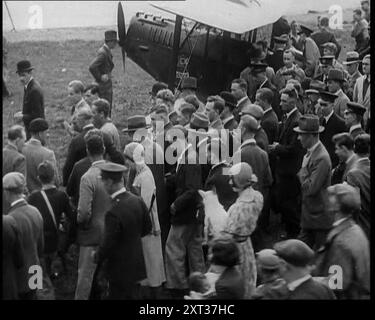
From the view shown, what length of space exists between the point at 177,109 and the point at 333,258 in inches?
145

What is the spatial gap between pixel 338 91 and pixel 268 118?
1055 millimetres

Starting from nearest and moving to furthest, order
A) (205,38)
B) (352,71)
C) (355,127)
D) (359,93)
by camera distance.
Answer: (355,127) → (359,93) → (352,71) → (205,38)

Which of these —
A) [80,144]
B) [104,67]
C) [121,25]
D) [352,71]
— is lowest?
[80,144]

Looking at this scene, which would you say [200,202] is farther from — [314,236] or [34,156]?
A: [34,156]

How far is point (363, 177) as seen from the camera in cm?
644

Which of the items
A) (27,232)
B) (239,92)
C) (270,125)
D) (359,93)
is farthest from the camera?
(359,93)

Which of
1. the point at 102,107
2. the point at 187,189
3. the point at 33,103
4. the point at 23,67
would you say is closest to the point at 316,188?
the point at 187,189

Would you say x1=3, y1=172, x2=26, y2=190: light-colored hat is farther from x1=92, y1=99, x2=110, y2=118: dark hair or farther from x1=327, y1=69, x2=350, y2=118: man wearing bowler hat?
x1=327, y1=69, x2=350, y2=118: man wearing bowler hat

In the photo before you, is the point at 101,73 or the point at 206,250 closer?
the point at 206,250

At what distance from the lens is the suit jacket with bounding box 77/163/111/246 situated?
630 centimetres

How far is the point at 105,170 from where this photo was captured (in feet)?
19.3

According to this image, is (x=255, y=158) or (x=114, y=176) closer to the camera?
(x=114, y=176)
